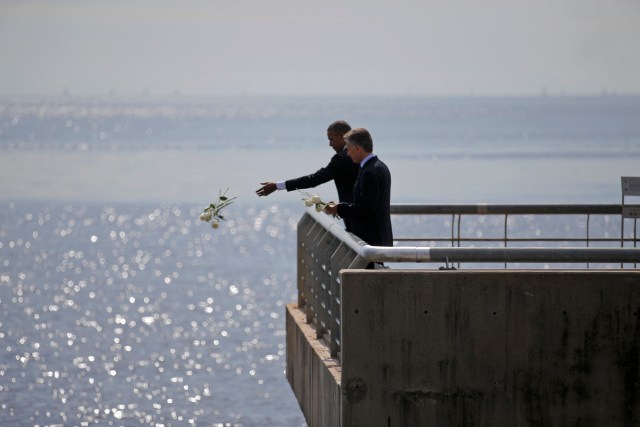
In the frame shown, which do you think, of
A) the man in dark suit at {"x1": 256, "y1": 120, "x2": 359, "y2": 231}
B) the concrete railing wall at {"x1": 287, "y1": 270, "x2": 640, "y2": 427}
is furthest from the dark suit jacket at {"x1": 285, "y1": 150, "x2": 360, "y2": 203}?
the concrete railing wall at {"x1": 287, "y1": 270, "x2": 640, "y2": 427}

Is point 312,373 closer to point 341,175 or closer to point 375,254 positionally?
point 341,175

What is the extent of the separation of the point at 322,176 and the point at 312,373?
1.50 meters

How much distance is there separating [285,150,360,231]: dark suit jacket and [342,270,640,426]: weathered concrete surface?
7.32ft

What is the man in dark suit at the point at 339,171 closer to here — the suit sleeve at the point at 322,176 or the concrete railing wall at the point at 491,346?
the suit sleeve at the point at 322,176

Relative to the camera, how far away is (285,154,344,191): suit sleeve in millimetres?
11953

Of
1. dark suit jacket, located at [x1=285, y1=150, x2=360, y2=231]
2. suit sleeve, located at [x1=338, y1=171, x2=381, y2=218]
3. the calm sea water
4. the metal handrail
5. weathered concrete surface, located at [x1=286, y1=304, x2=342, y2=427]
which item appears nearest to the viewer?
the metal handrail

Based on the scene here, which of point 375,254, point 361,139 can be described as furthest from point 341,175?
point 375,254

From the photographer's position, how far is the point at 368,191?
10734mm

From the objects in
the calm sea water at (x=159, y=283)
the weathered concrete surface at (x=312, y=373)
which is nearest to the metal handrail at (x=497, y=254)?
the weathered concrete surface at (x=312, y=373)

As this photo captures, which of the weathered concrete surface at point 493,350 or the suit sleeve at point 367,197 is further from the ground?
the suit sleeve at point 367,197

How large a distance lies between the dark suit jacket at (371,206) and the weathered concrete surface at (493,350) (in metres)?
1.24

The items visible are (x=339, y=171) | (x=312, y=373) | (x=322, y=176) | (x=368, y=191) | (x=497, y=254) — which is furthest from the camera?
(x=322, y=176)

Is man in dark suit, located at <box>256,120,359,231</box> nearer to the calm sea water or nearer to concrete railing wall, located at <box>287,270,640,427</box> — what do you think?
concrete railing wall, located at <box>287,270,640,427</box>

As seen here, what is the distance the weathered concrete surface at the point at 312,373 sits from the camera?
10.3m
